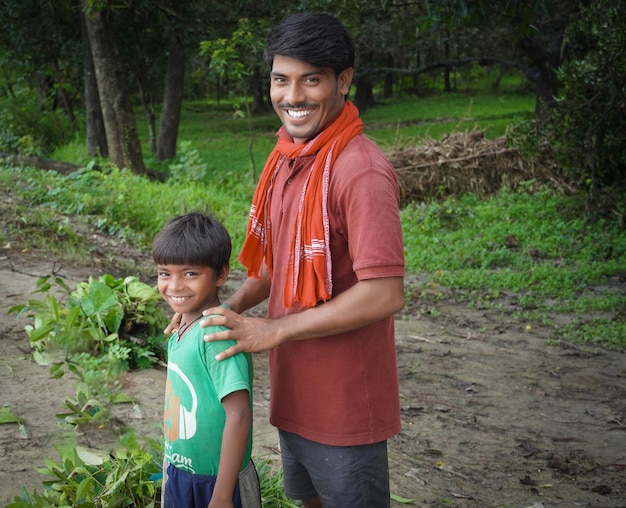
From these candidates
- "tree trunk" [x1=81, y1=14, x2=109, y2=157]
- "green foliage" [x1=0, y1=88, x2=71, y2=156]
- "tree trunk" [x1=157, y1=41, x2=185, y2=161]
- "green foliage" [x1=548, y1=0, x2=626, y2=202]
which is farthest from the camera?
"tree trunk" [x1=157, y1=41, x2=185, y2=161]

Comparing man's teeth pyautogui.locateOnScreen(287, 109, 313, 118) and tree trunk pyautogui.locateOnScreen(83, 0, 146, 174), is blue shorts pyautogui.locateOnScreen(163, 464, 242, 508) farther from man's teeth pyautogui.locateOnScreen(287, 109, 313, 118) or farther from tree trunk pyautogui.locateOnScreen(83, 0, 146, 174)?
tree trunk pyautogui.locateOnScreen(83, 0, 146, 174)

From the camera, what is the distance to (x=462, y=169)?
11.4m

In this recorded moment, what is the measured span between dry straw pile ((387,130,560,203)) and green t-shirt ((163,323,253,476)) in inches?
363

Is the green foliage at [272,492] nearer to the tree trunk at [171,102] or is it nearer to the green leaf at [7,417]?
the green leaf at [7,417]

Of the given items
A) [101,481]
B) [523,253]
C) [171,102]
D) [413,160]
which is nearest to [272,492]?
[101,481]

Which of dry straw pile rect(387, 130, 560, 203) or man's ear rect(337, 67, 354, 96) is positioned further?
dry straw pile rect(387, 130, 560, 203)

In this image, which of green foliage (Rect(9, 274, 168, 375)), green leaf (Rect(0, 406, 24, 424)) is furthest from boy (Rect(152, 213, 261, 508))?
green foliage (Rect(9, 274, 168, 375))

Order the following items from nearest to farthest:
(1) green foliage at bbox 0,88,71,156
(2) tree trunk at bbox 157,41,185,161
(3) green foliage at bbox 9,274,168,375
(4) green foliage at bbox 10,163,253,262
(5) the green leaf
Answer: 1. (5) the green leaf
2. (3) green foliage at bbox 9,274,168,375
3. (4) green foliage at bbox 10,163,253,262
4. (1) green foliage at bbox 0,88,71,156
5. (2) tree trunk at bbox 157,41,185,161

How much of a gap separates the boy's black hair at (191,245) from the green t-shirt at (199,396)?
20 cm

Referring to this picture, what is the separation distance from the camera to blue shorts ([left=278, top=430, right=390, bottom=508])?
227cm

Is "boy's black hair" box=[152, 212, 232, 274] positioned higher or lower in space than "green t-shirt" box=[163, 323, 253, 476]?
higher

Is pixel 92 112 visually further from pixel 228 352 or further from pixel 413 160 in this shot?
pixel 228 352

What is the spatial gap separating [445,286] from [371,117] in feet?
57.2

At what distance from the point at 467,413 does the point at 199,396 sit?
3136 millimetres
